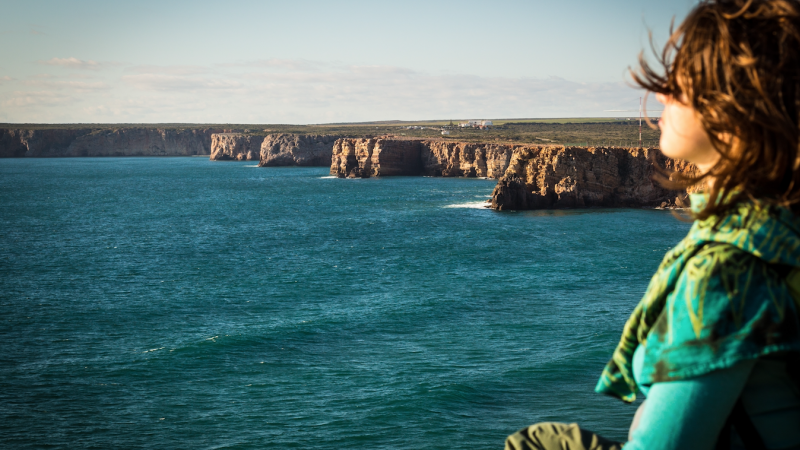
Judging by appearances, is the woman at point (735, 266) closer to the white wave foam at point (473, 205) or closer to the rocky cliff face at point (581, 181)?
the rocky cliff face at point (581, 181)

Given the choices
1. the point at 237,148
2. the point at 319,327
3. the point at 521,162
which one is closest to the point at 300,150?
the point at 237,148

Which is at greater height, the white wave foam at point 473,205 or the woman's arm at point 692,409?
the woman's arm at point 692,409

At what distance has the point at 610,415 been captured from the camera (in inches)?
739

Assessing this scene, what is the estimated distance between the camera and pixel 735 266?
1142 millimetres

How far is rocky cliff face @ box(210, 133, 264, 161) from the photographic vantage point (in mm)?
178188

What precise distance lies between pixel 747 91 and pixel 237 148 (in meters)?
188

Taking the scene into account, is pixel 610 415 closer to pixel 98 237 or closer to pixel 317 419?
pixel 317 419

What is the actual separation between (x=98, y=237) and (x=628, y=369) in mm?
66030

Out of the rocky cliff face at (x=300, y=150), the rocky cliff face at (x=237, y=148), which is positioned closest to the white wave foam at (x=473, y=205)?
the rocky cliff face at (x=300, y=150)

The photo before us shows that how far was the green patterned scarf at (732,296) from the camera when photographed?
3.70 feet

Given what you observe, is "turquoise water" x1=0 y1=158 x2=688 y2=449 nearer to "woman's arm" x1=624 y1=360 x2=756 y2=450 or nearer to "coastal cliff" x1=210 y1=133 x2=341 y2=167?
"woman's arm" x1=624 y1=360 x2=756 y2=450

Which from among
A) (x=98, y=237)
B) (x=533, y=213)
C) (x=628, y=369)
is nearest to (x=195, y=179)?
(x=98, y=237)

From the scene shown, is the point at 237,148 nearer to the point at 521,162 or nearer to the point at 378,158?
the point at 378,158

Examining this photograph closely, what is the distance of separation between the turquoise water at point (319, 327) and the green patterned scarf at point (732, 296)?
55.9ft
